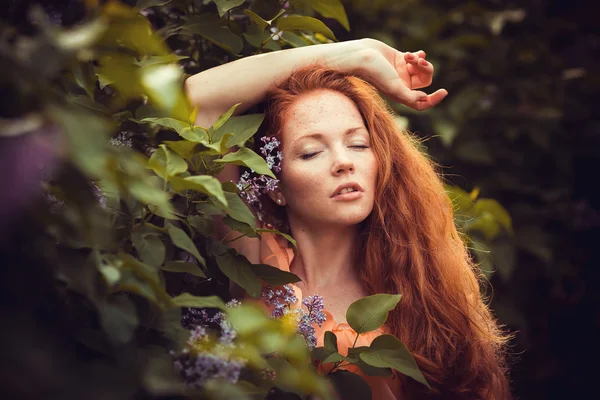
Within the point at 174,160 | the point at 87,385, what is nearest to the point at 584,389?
the point at 174,160

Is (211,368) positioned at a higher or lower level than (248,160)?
lower

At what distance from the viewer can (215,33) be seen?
1.38 metres

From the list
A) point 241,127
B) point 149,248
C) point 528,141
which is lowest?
point 149,248

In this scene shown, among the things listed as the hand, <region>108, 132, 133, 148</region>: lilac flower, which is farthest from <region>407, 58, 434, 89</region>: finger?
<region>108, 132, 133, 148</region>: lilac flower

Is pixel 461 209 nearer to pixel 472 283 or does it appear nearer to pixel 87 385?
pixel 472 283

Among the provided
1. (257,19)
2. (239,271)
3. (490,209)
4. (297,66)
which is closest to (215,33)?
(257,19)

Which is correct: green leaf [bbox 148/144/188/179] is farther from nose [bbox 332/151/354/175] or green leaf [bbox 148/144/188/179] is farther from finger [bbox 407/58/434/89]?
finger [bbox 407/58/434/89]

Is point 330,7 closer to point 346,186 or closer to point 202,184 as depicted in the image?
point 346,186

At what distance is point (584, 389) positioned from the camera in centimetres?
292

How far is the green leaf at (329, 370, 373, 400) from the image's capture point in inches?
42.2

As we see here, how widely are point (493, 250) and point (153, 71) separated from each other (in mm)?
1868

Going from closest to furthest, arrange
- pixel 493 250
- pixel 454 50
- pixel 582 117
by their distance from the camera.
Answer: pixel 493 250, pixel 454 50, pixel 582 117

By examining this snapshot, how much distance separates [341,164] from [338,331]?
0.34 meters

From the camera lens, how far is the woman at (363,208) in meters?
1.40
